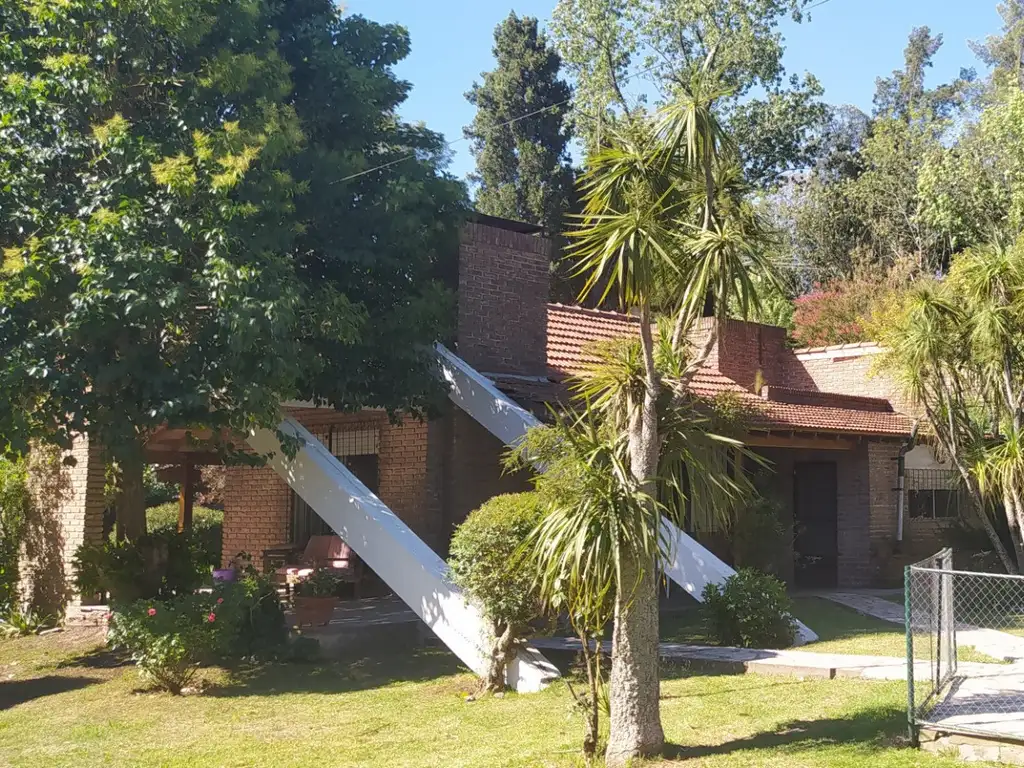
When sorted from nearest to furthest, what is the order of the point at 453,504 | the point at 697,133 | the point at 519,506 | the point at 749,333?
the point at 697,133 < the point at 519,506 < the point at 453,504 < the point at 749,333

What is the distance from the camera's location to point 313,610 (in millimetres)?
12109

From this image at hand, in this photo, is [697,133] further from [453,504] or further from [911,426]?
[911,426]

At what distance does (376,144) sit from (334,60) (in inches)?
47.0

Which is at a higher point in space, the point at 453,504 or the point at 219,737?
the point at 453,504

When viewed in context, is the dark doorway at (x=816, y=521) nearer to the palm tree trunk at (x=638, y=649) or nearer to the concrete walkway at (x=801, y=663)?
the concrete walkway at (x=801, y=663)

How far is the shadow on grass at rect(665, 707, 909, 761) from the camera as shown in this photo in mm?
6891

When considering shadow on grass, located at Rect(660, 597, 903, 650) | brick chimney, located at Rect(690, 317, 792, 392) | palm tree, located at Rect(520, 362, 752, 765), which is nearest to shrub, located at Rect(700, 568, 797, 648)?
shadow on grass, located at Rect(660, 597, 903, 650)

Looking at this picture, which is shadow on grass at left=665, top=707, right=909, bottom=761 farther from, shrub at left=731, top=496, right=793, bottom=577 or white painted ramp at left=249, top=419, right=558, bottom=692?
shrub at left=731, top=496, right=793, bottom=577

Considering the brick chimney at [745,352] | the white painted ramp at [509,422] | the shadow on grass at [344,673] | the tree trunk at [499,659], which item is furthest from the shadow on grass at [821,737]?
the brick chimney at [745,352]

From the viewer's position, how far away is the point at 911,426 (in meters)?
17.2

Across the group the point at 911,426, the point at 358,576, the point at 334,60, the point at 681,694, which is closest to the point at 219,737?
the point at 681,694

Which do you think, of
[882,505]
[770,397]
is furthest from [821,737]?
[882,505]

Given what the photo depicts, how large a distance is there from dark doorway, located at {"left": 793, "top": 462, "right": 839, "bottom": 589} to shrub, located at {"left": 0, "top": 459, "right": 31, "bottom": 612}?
11.9 m

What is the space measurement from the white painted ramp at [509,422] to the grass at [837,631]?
44 cm
